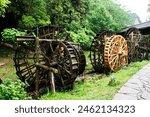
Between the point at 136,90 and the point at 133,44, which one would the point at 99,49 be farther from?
the point at 136,90

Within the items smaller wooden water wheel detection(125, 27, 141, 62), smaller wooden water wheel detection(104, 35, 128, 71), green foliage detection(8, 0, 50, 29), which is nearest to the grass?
smaller wooden water wheel detection(104, 35, 128, 71)

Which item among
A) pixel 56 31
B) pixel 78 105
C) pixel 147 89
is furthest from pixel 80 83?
pixel 78 105

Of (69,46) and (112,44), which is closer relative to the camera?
(69,46)

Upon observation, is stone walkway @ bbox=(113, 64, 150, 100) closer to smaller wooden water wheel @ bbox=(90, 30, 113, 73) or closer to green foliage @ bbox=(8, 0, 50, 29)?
smaller wooden water wheel @ bbox=(90, 30, 113, 73)

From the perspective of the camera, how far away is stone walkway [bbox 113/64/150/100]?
7.20 metres

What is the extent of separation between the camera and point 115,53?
1623cm

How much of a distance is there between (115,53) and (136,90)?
8.44m

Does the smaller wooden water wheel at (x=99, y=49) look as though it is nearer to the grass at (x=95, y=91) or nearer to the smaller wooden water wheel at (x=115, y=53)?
the smaller wooden water wheel at (x=115, y=53)

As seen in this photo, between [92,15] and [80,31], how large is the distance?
186 inches

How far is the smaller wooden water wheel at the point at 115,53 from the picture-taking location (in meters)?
15.5

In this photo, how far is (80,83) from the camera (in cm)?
1370

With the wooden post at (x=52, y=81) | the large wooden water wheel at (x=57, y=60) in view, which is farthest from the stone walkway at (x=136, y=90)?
the wooden post at (x=52, y=81)

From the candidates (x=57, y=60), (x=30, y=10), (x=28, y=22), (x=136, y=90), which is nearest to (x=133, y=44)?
(x=28, y=22)

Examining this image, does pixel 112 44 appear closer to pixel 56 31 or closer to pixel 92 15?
pixel 56 31
